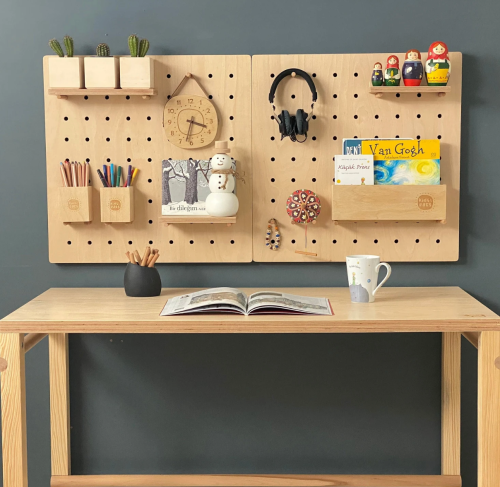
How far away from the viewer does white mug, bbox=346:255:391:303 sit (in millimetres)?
1431

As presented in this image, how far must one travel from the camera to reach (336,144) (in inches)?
66.1

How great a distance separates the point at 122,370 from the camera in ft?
5.79

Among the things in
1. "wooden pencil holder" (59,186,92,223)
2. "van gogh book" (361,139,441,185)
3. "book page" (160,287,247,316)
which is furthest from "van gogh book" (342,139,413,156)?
"wooden pencil holder" (59,186,92,223)

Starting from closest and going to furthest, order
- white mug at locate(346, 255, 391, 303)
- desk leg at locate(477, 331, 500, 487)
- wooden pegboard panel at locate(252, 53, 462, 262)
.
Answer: desk leg at locate(477, 331, 500, 487)
white mug at locate(346, 255, 391, 303)
wooden pegboard panel at locate(252, 53, 462, 262)

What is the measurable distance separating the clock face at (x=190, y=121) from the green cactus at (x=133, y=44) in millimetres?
160

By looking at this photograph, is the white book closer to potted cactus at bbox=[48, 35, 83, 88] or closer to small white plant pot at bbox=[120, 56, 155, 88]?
small white plant pot at bbox=[120, 56, 155, 88]

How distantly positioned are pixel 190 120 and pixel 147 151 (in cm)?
15

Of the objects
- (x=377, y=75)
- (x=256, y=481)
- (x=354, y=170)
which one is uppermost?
(x=377, y=75)

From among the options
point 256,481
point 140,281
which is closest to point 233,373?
point 256,481

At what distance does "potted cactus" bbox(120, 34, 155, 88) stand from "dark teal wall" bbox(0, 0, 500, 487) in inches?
11.2

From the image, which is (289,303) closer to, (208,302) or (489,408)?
(208,302)

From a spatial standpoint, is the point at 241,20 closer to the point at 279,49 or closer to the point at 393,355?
the point at 279,49

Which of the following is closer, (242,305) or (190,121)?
(242,305)

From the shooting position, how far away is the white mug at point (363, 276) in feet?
4.69
